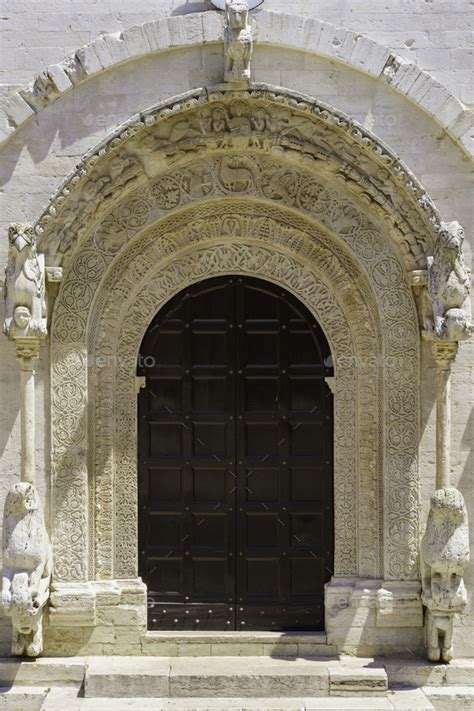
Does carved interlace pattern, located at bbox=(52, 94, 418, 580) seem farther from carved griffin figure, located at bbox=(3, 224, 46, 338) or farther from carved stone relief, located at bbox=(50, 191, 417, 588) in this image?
carved griffin figure, located at bbox=(3, 224, 46, 338)

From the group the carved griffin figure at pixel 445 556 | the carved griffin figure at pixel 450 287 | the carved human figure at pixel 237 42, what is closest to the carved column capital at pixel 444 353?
the carved griffin figure at pixel 450 287

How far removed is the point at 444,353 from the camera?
300 inches

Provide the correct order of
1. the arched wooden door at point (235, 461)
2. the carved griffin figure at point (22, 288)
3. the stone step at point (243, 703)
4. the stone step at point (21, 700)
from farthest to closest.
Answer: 1. the arched wooden door at point (235, 461)
2. the stone step at point (21, 700)
3. the carved griffin figure at point (22, 288)
4. the stone step at point (243, 703)

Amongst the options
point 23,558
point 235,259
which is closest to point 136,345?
point 235,259

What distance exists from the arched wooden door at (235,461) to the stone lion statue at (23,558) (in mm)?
946

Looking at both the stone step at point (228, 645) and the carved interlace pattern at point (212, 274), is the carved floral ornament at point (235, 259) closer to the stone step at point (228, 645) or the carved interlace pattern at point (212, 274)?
the carved interlace pattern at point (212, 274)

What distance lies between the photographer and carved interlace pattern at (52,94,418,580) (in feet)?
26.0

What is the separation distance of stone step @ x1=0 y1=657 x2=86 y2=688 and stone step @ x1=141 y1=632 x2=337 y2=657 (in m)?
0.56

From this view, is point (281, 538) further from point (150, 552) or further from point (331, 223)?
point (331, 223)

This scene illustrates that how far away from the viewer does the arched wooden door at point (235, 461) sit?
8.18 m

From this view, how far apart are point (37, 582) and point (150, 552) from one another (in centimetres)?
102

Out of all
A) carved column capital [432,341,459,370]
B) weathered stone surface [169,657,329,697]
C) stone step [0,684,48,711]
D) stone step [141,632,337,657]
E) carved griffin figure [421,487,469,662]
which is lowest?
stone step [0,684,48,711]

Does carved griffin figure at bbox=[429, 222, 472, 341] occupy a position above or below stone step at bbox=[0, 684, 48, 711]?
above

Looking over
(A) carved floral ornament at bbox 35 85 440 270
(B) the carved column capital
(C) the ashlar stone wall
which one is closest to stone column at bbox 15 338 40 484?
(A) carved floral ornament at bbox 35 85 440 270
